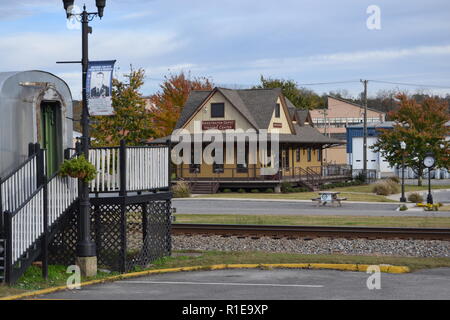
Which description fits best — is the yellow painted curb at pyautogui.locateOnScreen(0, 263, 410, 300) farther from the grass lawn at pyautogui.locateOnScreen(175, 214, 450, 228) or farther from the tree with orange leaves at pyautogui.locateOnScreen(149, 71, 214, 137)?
the tree with orange leaves at pyautogui.locateOnScreen(149, 71, 214, 137)

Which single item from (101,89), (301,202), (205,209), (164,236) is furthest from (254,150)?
(101,89)

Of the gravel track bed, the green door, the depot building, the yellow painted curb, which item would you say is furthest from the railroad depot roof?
the yellow painted curb

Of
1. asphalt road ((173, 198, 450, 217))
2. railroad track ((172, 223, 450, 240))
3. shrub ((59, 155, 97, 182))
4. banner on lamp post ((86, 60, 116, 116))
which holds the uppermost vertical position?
banner on lamp post ((86, 60, 116, 116))

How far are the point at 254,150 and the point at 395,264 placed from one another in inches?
1455

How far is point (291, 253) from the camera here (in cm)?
1884

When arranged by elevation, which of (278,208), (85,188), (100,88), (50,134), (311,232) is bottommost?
(278,208)

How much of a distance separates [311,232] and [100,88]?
9.57m

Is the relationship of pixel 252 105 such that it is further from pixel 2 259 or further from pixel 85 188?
pixel 2 259

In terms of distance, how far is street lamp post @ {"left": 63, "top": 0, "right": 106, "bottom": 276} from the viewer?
14930mm

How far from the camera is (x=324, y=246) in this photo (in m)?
20.1

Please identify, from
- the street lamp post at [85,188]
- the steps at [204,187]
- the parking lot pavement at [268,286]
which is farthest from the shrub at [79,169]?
the steps at [204,187]

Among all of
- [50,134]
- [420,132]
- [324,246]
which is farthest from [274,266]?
[420,132]

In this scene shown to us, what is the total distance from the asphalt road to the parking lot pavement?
16.8m
